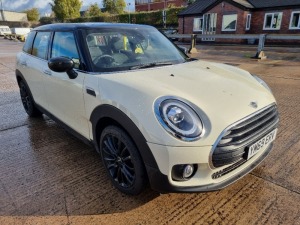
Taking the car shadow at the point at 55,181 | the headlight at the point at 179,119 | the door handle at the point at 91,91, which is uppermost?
the door handle at the point at 91,91

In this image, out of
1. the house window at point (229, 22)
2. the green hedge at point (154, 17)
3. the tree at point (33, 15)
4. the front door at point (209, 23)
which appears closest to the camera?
the house window at point (229, 22)

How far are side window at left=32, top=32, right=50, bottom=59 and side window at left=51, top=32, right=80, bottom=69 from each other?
0.27 metres

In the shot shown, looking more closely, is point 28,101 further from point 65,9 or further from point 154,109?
point 65,9

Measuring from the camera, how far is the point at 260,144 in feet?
7.05

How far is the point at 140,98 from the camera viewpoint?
196 cm

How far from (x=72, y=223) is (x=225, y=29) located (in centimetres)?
2189

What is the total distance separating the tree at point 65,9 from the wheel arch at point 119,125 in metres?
52.9

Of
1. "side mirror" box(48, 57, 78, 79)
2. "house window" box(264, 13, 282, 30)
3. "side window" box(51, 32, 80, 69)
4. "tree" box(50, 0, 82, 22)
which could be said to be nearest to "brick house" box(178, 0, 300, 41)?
"house window" box(264, 13, 282, 30)

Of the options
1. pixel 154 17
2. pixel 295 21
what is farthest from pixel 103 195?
pixel 154 17

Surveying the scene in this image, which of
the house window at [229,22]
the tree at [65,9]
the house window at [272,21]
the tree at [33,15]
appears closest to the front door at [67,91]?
the house window at [229,22]

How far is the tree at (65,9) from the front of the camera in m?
48.8

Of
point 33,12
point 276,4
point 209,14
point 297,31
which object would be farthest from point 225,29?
point 33,12

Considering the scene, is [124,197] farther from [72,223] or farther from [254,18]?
[254,18]

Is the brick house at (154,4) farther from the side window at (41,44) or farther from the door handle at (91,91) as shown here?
the door handle at (91,91)
